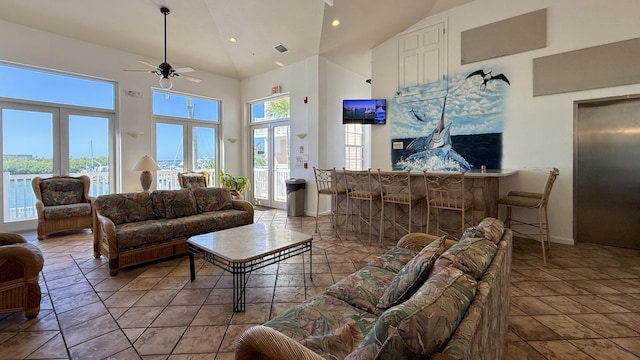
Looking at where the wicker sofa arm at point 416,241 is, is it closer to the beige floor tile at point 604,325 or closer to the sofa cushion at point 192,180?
the beige floor tile at point 604,325

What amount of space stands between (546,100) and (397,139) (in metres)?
2.44

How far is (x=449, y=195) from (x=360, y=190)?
1361mm

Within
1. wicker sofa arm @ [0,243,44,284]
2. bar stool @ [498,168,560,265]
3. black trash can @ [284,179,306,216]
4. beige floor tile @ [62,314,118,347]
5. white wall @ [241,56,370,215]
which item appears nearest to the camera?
beige floor tile @ [62,314,118,347]

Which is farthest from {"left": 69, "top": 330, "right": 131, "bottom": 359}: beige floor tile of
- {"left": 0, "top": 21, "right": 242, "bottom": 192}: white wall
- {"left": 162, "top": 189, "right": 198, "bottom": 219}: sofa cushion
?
{"left": 0, "top": 21, "right": 242, "bottom": 192}: white wall

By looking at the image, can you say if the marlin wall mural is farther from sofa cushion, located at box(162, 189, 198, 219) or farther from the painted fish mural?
sofa cushion, located at box(162, 189, 198, 219)

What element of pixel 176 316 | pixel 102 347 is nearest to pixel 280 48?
pixel 176 316

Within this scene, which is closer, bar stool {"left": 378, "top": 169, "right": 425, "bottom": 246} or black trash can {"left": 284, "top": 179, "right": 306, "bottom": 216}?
bar stool {"left": 378, "top": 169, "right": 425, "bottom": 246}

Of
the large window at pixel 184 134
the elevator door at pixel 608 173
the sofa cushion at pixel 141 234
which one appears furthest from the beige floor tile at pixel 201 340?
the large window at pixel 184 134

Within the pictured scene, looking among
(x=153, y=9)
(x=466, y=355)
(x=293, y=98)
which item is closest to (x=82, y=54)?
(x=153, y=9)

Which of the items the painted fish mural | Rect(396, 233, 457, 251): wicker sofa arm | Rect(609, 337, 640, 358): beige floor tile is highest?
the painted fish mural

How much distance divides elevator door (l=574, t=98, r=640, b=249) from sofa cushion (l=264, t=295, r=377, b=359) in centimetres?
442

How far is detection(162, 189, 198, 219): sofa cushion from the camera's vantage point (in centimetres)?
396

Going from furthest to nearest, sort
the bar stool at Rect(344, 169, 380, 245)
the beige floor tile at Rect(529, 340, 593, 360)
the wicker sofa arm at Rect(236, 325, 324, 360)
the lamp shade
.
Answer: the lamp shade → the bar stool at Rect(344, 169, 380, 245) → the beige floor tile at Rect(529, 340, 593, 360) → the wicker sofa arm at Rect(236, 325, 324, 360)

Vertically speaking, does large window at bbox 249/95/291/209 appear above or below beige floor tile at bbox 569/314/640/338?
above
